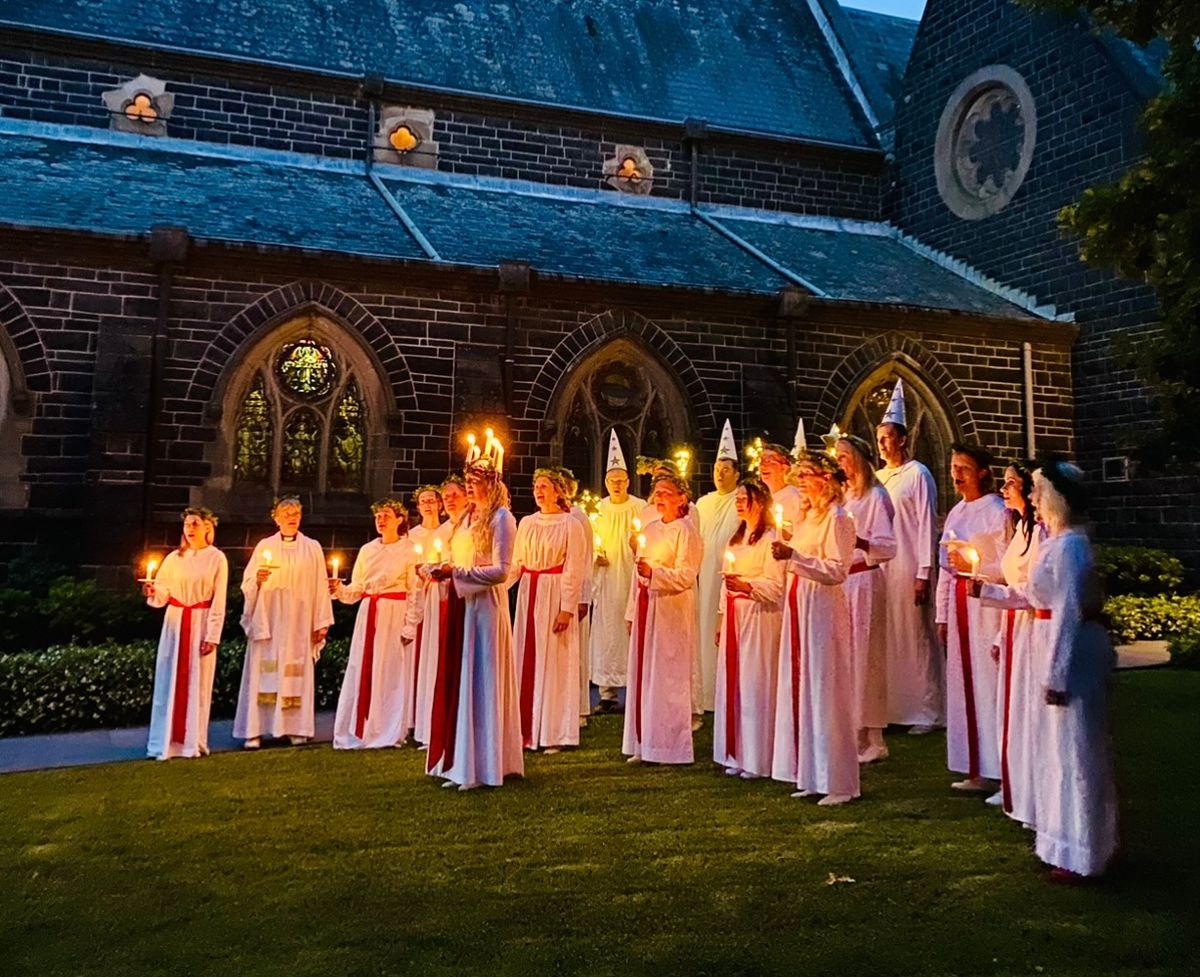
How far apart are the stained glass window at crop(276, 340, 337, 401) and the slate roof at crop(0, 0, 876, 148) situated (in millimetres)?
6329

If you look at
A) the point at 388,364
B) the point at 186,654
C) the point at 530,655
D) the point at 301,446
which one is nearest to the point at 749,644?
the point at 530,655

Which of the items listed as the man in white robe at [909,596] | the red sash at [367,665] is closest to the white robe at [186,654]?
the red sash at [367,665]

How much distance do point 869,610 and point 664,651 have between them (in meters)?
1.45

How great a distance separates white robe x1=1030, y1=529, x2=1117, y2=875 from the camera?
4.26 meters

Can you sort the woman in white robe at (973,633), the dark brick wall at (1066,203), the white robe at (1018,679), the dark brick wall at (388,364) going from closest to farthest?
the white robe at (1018,679) → the woman in white robe at (973,633) → the dark brick wall at (388,364) → the dark brick wall at (1066,203)

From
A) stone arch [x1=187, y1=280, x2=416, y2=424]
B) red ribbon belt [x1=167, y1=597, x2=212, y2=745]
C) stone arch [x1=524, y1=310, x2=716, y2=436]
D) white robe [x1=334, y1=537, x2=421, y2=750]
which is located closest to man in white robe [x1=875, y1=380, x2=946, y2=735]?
white robe [x1=334, y1=537, x2=421, y2=750]

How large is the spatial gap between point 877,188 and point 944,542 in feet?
51.1

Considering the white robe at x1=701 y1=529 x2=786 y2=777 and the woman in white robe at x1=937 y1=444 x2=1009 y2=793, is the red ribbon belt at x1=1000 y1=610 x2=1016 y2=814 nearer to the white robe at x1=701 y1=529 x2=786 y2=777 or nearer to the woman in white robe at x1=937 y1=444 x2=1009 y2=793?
the woman in white robe at x1=937 y1=444 x2=1009 y2=793

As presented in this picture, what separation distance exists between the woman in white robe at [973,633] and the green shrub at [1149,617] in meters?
7.54

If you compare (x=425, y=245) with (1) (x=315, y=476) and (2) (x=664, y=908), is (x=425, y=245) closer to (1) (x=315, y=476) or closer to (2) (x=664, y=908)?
(1) (x=315, y=476)

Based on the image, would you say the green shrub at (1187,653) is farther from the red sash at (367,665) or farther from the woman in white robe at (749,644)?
the red sash at (367,665)

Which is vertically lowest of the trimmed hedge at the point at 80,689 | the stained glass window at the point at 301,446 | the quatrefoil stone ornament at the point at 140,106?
the trimmed hedge at the point at 80,689

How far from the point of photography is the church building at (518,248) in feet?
38.8

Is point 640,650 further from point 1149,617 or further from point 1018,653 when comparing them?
point 1149,617
